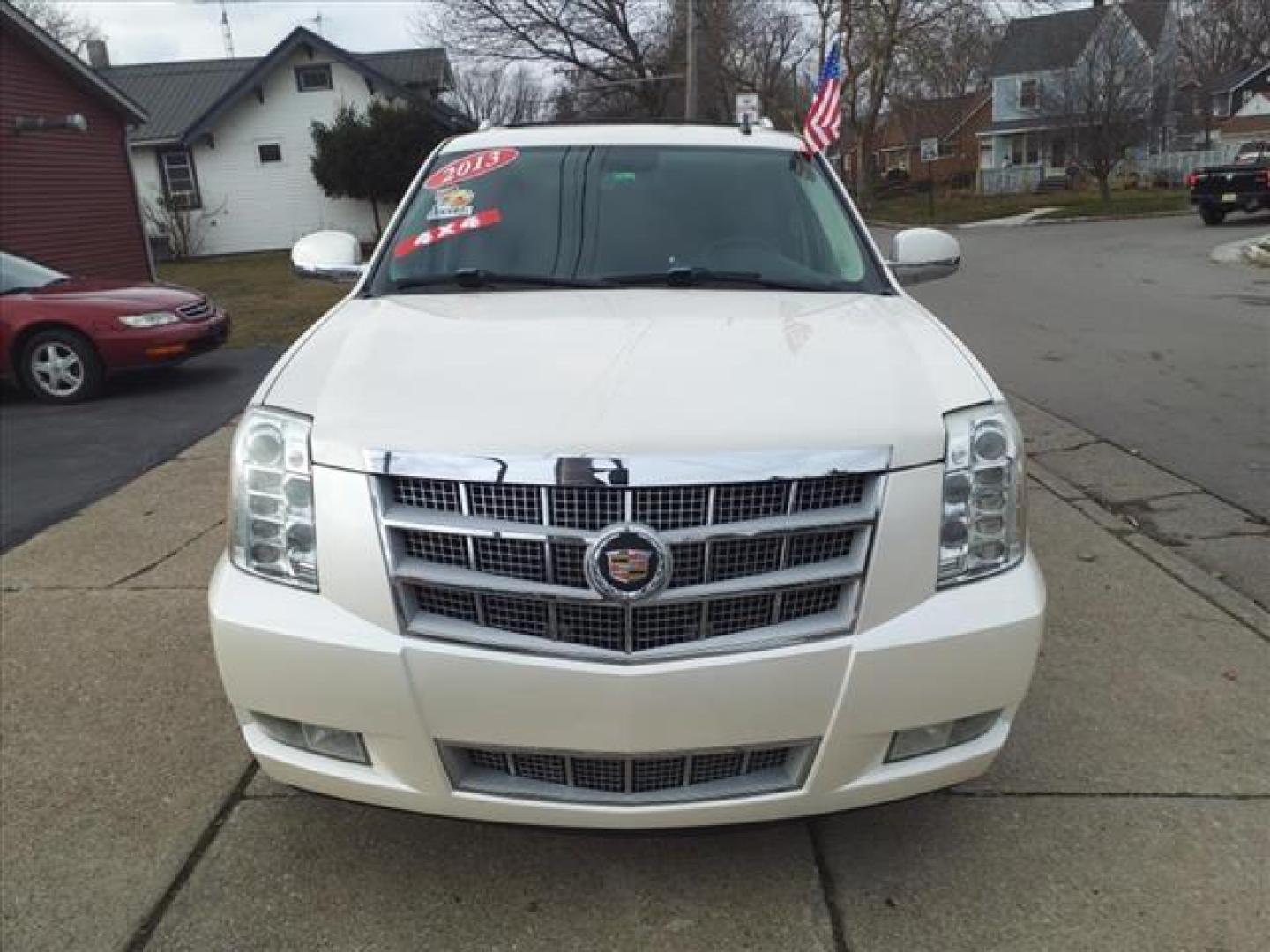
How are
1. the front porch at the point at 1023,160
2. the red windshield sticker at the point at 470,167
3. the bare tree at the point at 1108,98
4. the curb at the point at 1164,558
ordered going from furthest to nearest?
the front porch at the point at 1023,160, the bare tree at the point at 1108,98, the curb at the point at 1164,558, the red windshield sticker at the point at 470,167

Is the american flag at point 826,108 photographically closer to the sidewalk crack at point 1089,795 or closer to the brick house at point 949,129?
the sidewalk crack at point 1089,795

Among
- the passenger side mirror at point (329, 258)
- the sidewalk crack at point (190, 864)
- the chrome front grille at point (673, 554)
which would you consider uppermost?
the passenger side mirror at point (329, 258)

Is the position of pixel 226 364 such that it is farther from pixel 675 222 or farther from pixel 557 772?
pixel 557 772

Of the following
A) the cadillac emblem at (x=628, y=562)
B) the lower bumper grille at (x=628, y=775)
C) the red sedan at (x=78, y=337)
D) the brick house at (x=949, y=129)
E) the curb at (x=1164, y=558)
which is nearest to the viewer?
the cadillac emblem at (x=628, y=562)

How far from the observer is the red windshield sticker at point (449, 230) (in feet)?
12.0

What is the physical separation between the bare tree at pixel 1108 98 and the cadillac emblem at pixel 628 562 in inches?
1585

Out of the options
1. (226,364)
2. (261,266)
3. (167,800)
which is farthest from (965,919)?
(261,266)

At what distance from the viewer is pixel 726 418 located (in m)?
2.21

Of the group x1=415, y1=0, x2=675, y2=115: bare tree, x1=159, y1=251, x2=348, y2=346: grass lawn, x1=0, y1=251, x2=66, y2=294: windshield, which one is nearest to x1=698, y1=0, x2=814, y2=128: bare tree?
x1=415, y1=0, x2=675, y2=115: bare tree

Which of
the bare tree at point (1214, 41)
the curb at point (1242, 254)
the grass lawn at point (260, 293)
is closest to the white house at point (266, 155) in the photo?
the grass lawn at point (260, 293)

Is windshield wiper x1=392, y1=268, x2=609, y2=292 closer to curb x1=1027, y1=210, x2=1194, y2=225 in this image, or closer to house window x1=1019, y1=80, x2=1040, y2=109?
curb x1=1027, y1=210, x2=1194, y2=225

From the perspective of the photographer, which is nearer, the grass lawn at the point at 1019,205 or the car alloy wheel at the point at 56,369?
the car alloy wheel at the point at 56,369

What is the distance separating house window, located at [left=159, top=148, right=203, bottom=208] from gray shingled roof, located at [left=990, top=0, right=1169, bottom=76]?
119 ft

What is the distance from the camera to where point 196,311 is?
31.3 feet
